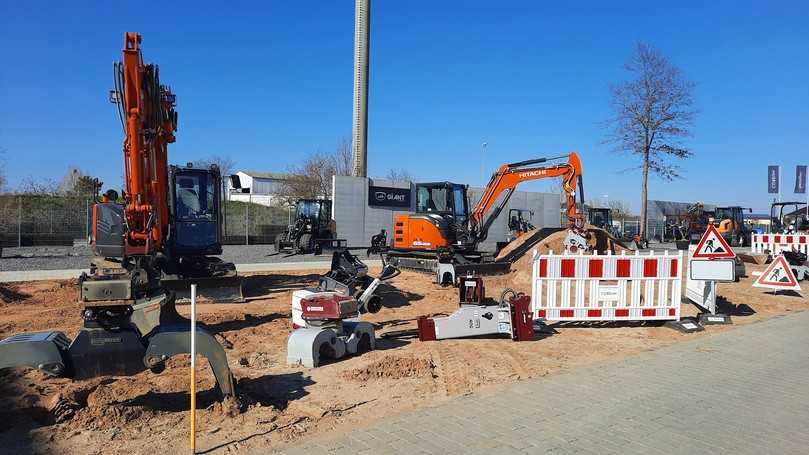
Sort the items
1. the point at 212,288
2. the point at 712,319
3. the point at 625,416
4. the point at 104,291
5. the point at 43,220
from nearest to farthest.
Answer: the point at 625,416
the point at 104,291
the point at 712,319
the point at 212,288
the point at 43,220

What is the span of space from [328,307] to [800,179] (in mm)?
33122

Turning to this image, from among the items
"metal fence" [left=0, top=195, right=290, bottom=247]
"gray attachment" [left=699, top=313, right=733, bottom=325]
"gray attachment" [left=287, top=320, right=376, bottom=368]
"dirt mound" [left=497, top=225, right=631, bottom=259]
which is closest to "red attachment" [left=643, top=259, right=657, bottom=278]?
"gray attachment" [left=699, top=313, right=733, bottom=325]

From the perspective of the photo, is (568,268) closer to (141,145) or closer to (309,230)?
(141,145)

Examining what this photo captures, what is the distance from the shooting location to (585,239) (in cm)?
1925

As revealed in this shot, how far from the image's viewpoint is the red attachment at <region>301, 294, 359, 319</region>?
7.54m

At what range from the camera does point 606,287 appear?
10.1 metres

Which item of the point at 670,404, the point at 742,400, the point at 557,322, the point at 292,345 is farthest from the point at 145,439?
the point at 557,322

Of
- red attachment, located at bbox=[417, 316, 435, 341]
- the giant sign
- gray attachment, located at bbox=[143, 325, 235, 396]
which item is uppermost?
the giant sign

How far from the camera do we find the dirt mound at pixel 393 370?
22.5 feet

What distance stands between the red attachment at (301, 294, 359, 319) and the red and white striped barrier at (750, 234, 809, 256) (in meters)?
19.3

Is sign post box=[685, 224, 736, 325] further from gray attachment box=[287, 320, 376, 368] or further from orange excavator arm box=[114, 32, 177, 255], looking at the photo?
orange excavator arm box=[114, 32, 177, 255]

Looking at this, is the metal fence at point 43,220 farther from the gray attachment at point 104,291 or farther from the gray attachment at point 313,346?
the gray attachment at point 104,291

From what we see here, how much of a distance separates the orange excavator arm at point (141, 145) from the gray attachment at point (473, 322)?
19.0ft

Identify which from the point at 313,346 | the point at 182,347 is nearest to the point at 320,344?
the point at 313,346
